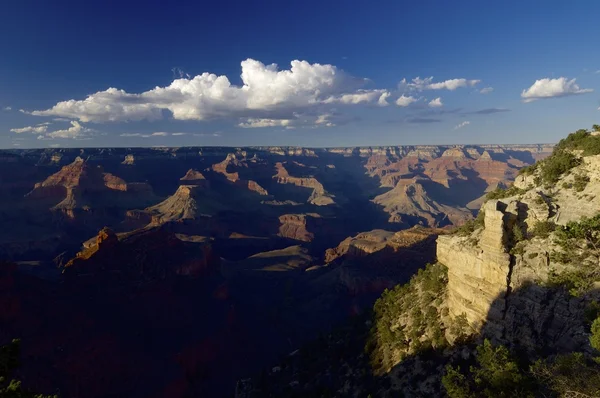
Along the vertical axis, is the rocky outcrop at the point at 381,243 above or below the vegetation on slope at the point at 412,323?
below

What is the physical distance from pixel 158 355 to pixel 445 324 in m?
51.1

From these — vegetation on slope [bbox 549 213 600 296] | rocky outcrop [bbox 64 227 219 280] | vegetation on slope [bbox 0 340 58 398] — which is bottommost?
rocky outcrop [bbox 64 227 219 280]

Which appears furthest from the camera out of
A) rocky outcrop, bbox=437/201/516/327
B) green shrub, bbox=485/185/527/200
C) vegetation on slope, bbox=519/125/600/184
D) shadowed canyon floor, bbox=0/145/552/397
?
shadowed canyon floor, bbox=0/145/552/397

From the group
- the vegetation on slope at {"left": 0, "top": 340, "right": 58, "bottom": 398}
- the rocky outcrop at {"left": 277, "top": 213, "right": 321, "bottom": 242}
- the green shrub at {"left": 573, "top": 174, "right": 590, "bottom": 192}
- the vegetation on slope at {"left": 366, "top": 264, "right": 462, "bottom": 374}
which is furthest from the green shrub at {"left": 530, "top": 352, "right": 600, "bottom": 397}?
the rocky outcrop at {"left": 277, "top": 213, "right": 321, "bottom": 242}

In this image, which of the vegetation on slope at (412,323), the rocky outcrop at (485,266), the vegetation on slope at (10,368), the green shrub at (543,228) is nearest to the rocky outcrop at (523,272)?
the rocky outcrop at (485,266)

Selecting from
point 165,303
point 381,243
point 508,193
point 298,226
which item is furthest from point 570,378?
point 298,226

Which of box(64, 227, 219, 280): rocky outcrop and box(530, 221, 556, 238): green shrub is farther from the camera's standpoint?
box(64, 227, 219, 280): rocky outcrop

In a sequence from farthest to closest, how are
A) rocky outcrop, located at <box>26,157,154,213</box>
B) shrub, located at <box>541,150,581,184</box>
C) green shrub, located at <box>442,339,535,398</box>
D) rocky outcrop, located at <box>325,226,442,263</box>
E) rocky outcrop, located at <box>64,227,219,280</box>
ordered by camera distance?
rocky outcrop, located at <box>26,157,154,213</box> < rocky outcrop, located at <box>325,226,442,263</box> < rocky outcrop, located at <box>64,227,219,280</box> < shrub, located at <box>541,150,581,184</box> < green shrub, located at <box>442,339,535,398</box>

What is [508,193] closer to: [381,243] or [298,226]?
[381,243]

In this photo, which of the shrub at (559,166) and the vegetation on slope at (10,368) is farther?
the shrub at (559,166)

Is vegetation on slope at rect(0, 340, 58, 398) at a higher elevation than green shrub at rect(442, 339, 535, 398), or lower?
higher

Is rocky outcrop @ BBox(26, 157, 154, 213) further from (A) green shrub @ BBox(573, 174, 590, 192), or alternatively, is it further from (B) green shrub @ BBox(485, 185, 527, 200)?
(A) green shrub @ BBox(573, 174, 590, 192)

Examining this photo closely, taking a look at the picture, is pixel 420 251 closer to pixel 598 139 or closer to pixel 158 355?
pixel 158 355

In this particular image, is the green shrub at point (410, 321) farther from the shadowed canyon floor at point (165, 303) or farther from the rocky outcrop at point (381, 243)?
the rocky outcrop at point (381, 243)
